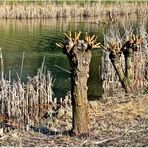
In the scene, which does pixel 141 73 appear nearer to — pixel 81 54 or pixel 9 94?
pixel 9 94

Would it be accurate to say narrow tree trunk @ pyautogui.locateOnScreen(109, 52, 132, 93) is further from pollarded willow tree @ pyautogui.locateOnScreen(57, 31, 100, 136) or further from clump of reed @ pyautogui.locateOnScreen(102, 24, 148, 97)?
pollarded willow tree @ pyautogui.locateOnScreen(57, 31, 100, 136)

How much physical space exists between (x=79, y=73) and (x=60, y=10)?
33065 mm

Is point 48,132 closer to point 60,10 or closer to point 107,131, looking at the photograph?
point 107,131

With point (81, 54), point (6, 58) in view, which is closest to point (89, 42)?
point (81, 54)

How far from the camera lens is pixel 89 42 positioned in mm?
8000

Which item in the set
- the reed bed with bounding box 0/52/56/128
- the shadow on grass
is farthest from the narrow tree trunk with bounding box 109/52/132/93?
the shadow on grass

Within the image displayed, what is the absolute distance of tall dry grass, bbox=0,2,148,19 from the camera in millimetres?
39475

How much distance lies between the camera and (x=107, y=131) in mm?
8023

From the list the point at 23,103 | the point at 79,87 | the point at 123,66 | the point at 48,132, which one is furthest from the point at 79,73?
the point at 123,66

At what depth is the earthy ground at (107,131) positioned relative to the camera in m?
7.16

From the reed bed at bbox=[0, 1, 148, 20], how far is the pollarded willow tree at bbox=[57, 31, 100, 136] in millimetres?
31637

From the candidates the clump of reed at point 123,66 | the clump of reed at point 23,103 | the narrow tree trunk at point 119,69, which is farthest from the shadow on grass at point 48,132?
the clump of reed at point 123,66

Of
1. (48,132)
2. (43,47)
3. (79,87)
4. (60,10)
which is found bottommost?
(43,47)

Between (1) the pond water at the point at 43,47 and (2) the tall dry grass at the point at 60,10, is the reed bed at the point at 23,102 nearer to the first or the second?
(1) the pond water at the point at 43,47
